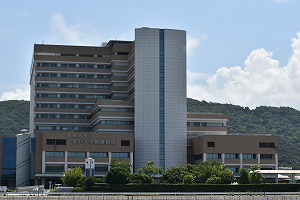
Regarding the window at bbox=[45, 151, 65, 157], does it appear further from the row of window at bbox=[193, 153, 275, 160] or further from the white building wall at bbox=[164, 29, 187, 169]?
the row of window at bbox=[193, 153, 275, 160]

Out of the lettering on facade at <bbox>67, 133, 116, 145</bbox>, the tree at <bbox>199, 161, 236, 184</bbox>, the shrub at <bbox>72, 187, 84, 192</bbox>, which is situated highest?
the lettering on facade at <bbox>67, 133, 116, 145</bbox>

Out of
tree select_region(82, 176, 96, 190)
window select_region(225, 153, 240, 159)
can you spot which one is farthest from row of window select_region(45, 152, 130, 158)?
tree select_region(82, 176, 96, 190)

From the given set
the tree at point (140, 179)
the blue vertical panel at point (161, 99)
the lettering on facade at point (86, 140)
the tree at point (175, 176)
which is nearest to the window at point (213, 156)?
the blue vertical panel at point (161, 99)

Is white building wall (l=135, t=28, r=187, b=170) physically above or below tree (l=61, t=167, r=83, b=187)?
above

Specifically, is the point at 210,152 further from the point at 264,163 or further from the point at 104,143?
the point at 104,143

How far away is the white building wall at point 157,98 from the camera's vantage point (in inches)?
7357

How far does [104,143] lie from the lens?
18250 cm

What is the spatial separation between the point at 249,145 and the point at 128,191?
58786 mm

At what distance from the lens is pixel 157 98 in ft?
617

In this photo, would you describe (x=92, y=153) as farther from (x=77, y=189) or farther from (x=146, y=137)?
(x=77, y=189)

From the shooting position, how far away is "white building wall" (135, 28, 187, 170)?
613 ft

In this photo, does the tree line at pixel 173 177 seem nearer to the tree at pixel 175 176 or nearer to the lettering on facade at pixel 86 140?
the tree at pixel 175 176

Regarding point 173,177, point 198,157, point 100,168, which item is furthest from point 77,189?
point 198,157

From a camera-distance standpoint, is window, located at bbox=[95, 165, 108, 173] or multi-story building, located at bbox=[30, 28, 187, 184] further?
window, located at bbox=[95, 165, 108, 173]
